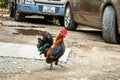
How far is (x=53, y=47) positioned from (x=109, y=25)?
3096 mm

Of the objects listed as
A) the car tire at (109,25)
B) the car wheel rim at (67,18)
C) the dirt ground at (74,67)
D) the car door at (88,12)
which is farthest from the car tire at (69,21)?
the dirt ground at (74,67)

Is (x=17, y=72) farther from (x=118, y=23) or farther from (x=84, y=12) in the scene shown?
(x=84, y=12)

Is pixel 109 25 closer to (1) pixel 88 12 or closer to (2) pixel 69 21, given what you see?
(1) pixel 88 12

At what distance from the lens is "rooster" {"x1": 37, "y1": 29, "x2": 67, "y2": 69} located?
5.50 metres

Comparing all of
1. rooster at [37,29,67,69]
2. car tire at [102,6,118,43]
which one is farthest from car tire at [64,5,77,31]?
rooster at [37,29,67,69]

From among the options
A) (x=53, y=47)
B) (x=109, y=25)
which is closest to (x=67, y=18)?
(x=109, y=25)

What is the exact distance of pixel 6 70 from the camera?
5.45 metres

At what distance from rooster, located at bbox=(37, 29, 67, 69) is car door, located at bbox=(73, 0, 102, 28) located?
3699 mm

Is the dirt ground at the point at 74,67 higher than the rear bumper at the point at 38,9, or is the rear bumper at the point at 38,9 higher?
the dirt ground at the point at 74,67

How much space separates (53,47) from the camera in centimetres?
555

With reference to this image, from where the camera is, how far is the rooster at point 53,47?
18.1ft

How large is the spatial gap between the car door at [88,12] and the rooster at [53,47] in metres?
3.70

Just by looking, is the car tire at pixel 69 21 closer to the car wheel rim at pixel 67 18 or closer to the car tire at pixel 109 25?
the car wheel rim at pixel 67 18

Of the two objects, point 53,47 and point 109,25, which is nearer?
point 53,47
